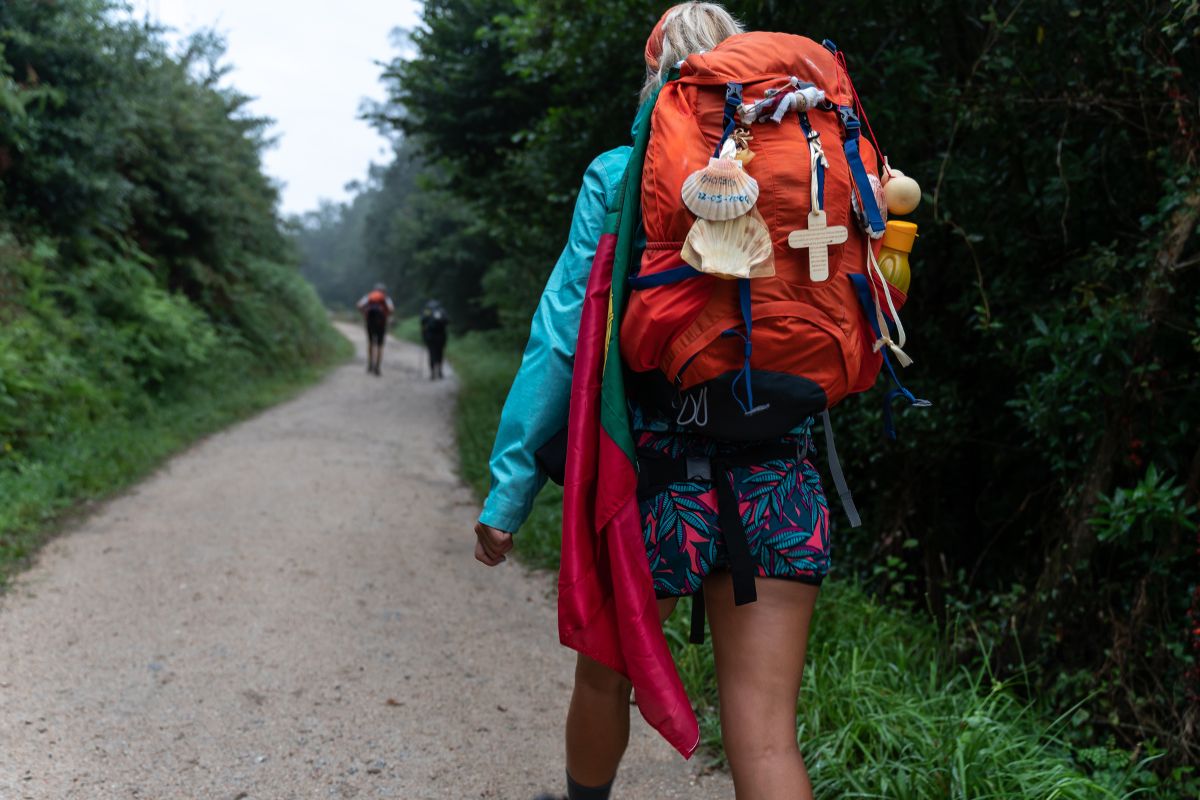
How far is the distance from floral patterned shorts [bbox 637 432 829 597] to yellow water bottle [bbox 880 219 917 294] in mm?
365

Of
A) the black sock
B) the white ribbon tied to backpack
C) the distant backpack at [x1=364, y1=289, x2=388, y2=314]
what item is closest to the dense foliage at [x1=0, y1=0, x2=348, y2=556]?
the distant backpack at [x1=364, y1=289, x2=388, y2=314]

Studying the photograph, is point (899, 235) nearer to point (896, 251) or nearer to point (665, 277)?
point (896, 251)

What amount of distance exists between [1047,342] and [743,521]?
82.3 inches

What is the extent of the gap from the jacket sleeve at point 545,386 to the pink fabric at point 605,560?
0.23 ft

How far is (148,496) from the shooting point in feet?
22.8

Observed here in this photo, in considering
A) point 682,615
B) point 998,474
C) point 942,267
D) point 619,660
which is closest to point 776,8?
point 942,267

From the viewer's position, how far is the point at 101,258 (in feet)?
37.0

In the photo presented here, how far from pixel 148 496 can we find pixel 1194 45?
6539mm

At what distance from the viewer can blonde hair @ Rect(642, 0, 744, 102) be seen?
208 cm

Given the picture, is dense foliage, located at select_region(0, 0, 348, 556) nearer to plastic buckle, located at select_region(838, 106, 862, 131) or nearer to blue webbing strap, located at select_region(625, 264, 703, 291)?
blue webbing strap, located at select_region(625, 264, 703, 291)

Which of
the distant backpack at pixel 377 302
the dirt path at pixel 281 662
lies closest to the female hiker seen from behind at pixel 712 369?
the dirt path at pixel 281 662

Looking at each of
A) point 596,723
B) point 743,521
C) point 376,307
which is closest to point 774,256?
point 743,521

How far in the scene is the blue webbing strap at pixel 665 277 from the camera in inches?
71.6

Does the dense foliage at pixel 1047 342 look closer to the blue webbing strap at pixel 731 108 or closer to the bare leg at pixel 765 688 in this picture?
the bare leg at pixel 765 688
